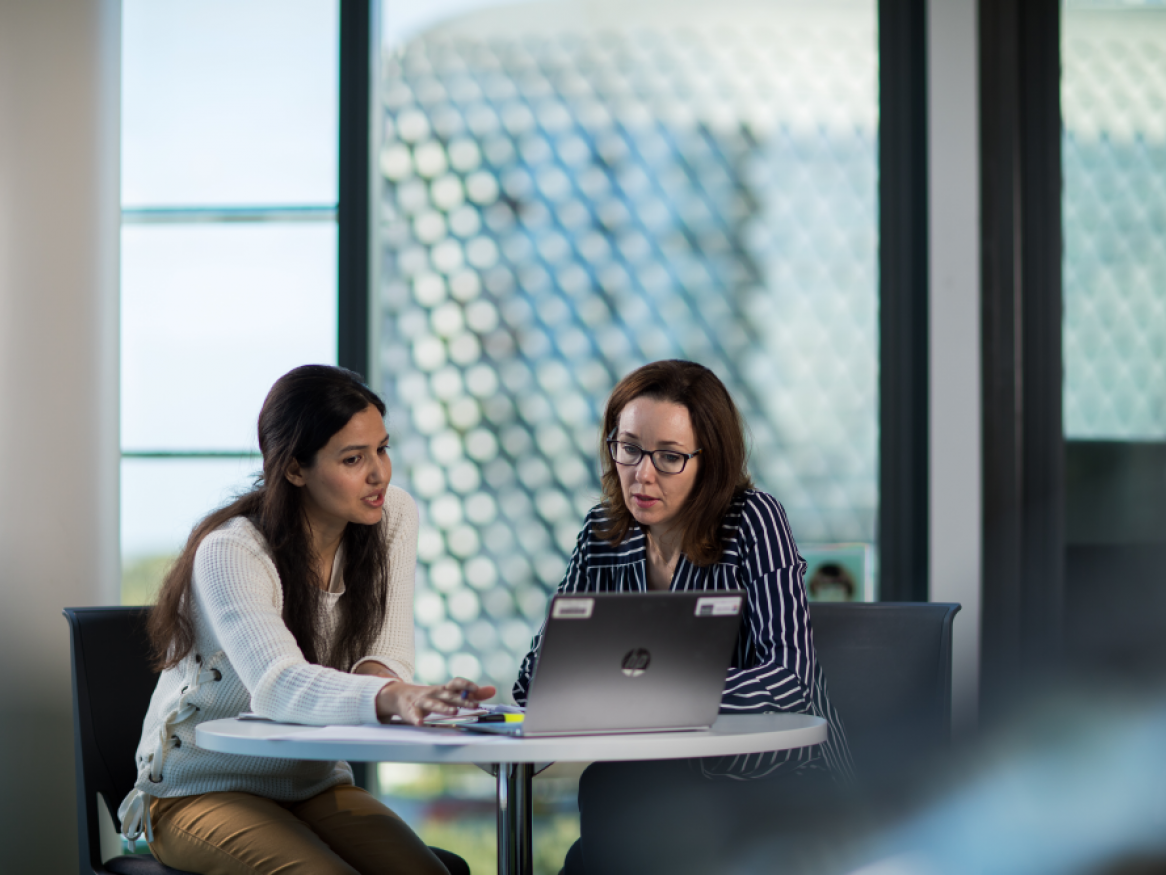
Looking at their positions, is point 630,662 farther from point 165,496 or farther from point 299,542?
point 165,496

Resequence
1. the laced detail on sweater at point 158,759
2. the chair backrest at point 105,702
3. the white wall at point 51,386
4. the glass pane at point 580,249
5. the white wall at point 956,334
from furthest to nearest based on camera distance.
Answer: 1. the glass pane at point 580,249
2. the white wall at point 956,334
3. the white wall at point 51,386
4. the chair backrest at point 105,702
5. the laced detail on sweater at point 158,759

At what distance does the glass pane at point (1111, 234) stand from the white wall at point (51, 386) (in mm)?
2413

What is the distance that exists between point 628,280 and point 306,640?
57.7 inches

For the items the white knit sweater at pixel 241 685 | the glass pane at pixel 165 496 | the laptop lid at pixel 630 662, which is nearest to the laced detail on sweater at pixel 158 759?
the white knit sweater at pixel 241 685

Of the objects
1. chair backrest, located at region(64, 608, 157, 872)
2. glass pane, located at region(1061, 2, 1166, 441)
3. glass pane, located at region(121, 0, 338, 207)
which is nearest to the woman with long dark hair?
chair backrest, located at region(64, 608, 157, 872)

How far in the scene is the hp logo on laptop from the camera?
1.34 m

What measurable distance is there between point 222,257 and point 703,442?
1.63 m

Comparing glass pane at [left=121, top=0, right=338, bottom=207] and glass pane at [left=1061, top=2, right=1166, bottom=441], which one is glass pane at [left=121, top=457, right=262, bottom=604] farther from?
glass pane at [left=1061, top=2, right=1166, bottom=441]

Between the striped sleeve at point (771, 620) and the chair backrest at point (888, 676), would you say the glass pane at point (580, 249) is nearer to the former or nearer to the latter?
the chair backrest at point (888, 676)

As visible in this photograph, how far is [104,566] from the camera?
8.74 ft

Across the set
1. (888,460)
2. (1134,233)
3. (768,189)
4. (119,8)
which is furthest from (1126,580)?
(119,8)

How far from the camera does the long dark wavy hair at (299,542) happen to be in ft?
5.78

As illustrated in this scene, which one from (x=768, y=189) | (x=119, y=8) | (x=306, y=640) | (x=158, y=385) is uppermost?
(x=119, y=8)

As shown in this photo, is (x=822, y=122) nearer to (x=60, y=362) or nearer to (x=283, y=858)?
(x=60, y=362)
